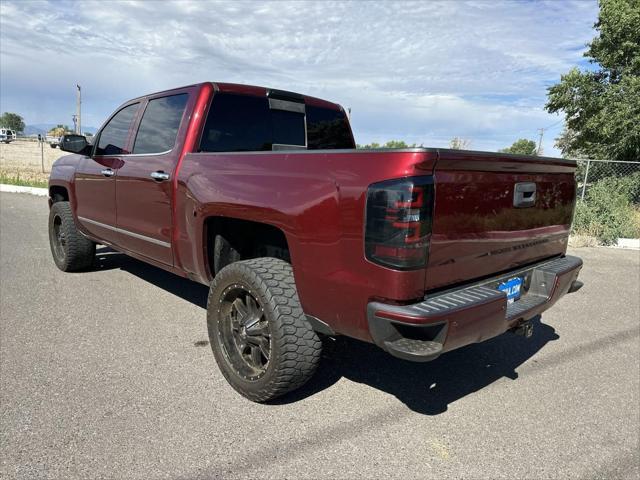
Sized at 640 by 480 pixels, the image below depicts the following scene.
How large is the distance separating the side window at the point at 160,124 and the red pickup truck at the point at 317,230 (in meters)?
0.02

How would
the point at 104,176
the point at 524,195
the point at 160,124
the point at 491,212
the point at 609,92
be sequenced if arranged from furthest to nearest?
the point at 609,92
the point at 104,176
the point at 160,124
the point at 524,195
the point at 491,212

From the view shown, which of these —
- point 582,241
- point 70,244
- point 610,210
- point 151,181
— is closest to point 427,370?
point 151,181

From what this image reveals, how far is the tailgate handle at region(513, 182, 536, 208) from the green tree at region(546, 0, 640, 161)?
52.8 ft

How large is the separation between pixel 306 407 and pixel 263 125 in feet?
7.54

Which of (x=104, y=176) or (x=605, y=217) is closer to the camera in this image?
(x=104, y=176)

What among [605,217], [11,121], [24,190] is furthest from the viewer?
[11,121]

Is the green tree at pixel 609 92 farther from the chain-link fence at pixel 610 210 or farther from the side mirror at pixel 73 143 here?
the side mirror at pixel 73 143

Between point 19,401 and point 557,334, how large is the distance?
433 cm

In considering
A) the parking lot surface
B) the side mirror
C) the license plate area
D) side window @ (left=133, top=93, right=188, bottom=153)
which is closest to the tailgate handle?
the license plate area

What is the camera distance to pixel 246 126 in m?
3.88

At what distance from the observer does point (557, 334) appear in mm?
4426

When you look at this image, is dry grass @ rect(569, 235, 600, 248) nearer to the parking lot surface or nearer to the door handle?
the parking lot surface

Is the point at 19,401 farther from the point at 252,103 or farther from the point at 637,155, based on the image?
the point at 637,155

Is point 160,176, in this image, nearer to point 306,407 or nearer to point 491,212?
point 306,407
